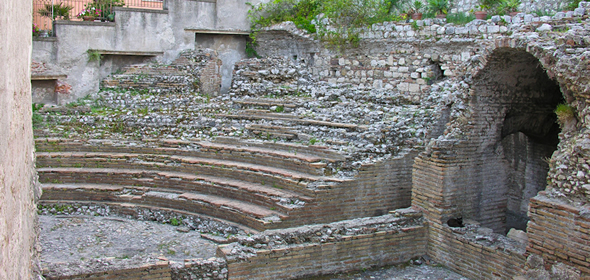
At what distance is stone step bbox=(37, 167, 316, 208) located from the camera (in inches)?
311

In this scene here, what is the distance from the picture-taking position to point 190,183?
9.15 metres

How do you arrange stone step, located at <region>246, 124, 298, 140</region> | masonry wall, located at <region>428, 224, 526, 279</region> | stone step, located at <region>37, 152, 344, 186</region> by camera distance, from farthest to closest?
stone step, located at <region>246, 124, 298, 140</region> < stone step, located at <region>37, 152, 344, 186</region> < masonry wall, located at <region>428, 224, 526, 279</region>

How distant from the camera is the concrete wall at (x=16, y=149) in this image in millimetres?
3168

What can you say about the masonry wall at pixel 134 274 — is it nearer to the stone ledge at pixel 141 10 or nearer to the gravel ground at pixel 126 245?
the gravel ground at pixel 126 245

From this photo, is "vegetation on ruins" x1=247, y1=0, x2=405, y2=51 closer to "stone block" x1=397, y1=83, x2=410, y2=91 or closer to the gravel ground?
"stone block" x1=397, y1=83, x2=410, y2=91

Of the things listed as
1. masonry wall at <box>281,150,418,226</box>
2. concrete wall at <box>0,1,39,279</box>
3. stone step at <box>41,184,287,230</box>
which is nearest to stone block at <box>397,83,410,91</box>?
masonry wall at <box>281,150,418,226</box>

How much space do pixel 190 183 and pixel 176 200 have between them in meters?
0.41

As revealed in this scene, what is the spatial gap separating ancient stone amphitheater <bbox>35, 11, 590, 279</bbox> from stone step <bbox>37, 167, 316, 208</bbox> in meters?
0.03

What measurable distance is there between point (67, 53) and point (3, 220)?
10.2 metres

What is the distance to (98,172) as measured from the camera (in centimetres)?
959

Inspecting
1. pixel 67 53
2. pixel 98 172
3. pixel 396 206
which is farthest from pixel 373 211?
pixel 67 53

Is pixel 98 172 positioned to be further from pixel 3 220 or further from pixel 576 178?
pixel 576 178

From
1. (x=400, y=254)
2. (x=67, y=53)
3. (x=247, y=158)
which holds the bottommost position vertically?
(x=400, y=254)

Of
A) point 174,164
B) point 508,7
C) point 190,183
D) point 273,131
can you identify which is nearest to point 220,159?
point 190,183
